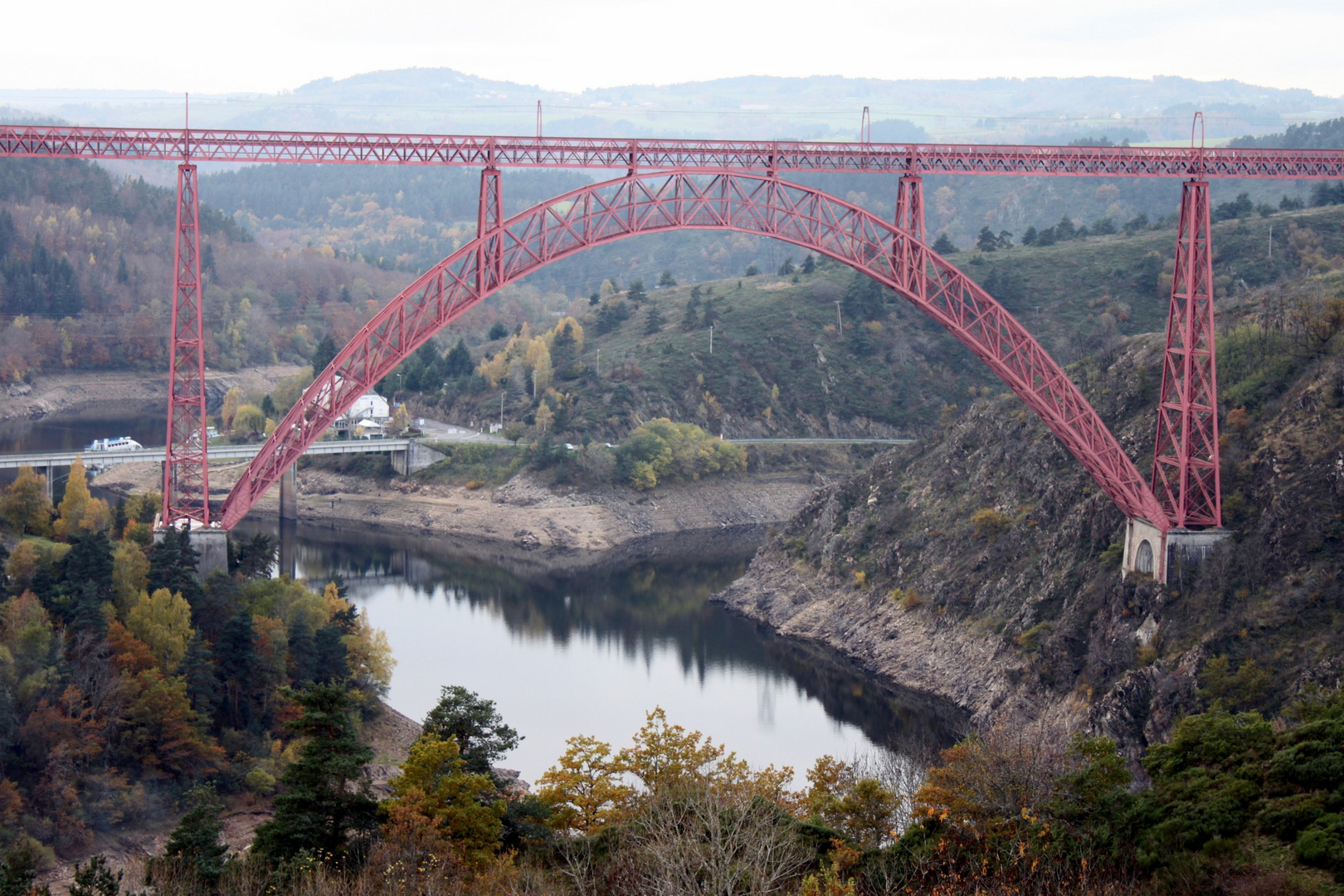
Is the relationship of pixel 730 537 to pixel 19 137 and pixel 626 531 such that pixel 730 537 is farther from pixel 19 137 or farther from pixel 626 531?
pixel 19 137

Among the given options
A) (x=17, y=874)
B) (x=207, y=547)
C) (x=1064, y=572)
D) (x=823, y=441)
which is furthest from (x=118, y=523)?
(x=823, y=441)

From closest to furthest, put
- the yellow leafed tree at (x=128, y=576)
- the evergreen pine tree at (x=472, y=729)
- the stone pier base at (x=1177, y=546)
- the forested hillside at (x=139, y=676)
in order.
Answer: the evergreen pine tree at (x=472, y=729), the forested hillside at (x=139, y=676), the stone pier base at (x=1177, y=546), the yellow leafed tree at (x=128, y=576)

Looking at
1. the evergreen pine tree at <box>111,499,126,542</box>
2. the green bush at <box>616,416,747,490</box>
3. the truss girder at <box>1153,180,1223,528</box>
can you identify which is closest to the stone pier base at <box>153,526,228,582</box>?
the evergreen pine tree at <box>111,499,126,542</box>

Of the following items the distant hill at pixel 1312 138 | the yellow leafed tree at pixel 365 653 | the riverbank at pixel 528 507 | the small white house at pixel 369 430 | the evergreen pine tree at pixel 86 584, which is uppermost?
the distant hill at pixel 1312 138

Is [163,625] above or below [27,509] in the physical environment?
below

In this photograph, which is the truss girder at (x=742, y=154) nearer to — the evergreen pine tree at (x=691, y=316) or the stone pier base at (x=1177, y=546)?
the stone pier base at (x=1177, y=546)

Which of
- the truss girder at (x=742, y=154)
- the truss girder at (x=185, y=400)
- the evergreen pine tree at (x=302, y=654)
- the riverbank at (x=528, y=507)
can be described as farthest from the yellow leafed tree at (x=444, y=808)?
the riverbank at (x=528, y=507)

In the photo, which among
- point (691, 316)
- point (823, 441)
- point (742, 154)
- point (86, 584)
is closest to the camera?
point (86, 584)

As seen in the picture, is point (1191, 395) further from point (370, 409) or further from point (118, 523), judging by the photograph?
point (370, 409)

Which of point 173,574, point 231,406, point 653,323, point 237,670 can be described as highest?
point 653,323
